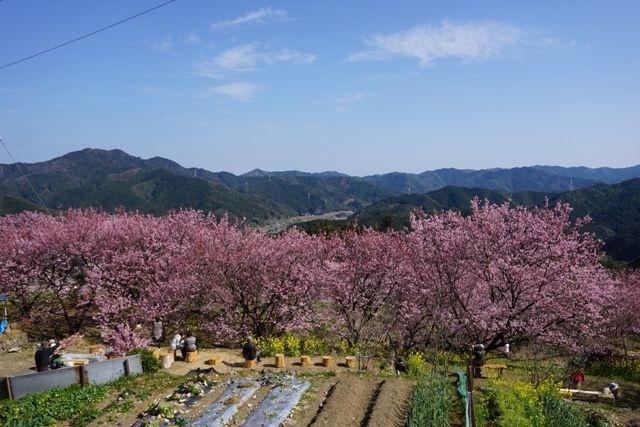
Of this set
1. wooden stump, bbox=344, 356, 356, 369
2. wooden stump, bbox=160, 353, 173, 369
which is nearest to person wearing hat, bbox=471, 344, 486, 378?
wooden stump, bbox=344, 356, 356, 369

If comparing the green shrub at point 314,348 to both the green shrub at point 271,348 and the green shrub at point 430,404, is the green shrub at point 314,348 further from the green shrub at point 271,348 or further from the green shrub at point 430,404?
the green shrub at point 430,404

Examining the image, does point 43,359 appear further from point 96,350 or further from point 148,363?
point 96,350

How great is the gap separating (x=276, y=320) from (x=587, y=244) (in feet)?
42.8

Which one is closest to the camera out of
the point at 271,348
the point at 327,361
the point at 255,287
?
the point at 327,361

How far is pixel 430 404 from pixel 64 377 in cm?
941

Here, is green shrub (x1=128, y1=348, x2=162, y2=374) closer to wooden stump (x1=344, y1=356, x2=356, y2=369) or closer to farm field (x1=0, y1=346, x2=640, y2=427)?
farm field (x1=0, y1=346, x2=640, y2=427)

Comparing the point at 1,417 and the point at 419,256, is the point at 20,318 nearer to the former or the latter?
the point at 1,417

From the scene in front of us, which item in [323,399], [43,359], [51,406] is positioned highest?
[43,359]

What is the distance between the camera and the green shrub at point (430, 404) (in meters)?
9.68

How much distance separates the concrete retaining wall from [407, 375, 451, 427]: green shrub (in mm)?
8173

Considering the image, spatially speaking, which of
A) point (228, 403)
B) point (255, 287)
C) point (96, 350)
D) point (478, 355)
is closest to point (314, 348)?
point (255, 287)

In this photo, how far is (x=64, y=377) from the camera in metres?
13.0

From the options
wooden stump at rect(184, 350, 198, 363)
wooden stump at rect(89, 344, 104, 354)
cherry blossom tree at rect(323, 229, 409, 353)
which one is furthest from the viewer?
cherry blossom tree at rect(323, 229, 409, 353)

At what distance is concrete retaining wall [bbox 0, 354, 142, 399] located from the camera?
496 inches
